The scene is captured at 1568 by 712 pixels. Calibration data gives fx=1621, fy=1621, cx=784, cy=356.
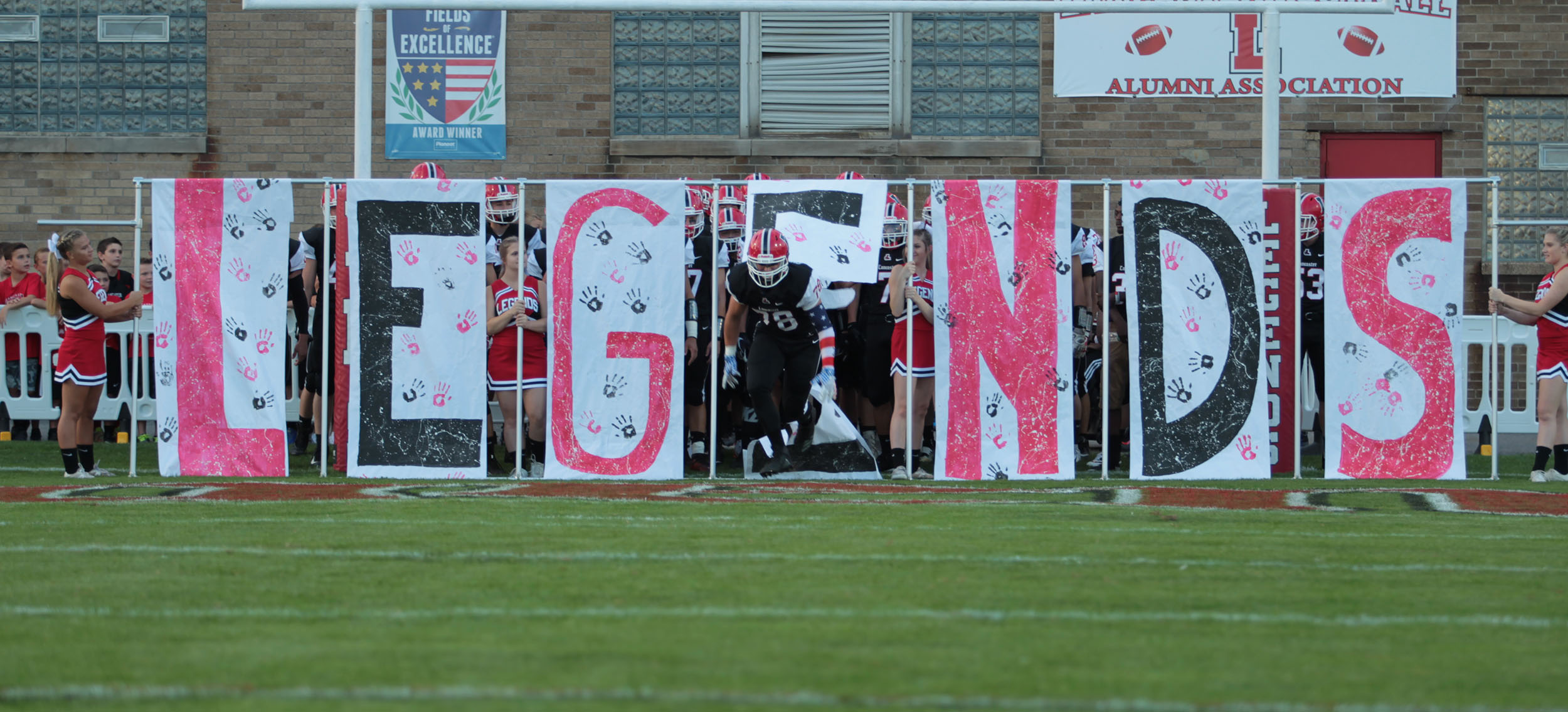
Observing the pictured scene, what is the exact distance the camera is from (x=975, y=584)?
6.06 meters

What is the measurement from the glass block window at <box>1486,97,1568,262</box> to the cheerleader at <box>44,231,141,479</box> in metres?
14.0

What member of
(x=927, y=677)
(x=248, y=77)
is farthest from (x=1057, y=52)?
(x=927, y=677)

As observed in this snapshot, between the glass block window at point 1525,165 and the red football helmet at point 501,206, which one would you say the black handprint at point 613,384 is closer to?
the red football helmet at point 501,206

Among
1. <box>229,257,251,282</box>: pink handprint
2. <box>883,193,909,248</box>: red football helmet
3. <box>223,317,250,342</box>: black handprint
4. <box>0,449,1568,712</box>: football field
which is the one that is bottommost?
<box>0,449,1568,712</box>: football field

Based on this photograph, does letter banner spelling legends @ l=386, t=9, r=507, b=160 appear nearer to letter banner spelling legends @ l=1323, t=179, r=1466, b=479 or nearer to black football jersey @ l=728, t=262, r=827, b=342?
black football jersey @ l=728, t=262, r=827, b=342

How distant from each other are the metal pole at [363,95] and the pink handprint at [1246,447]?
6226 millimetres

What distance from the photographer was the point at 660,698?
426cm

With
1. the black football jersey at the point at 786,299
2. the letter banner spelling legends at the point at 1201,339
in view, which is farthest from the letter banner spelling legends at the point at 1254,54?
the black football jersey at the point at 786,299

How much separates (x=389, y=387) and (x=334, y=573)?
4.70 meters

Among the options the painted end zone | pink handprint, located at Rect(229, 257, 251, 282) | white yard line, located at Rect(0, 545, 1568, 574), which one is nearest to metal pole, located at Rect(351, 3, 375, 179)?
pink handprint, located at Rect(229, 257, 251, 282)

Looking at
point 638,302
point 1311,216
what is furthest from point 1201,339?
point 638,302

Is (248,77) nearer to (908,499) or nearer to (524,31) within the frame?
(524,31)

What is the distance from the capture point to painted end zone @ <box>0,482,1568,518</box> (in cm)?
908

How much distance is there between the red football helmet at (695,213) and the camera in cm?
1228
